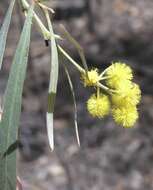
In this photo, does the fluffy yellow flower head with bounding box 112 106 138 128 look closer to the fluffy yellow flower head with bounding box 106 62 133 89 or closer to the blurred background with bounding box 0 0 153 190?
the fluffy yellow flower head with bounding box 106 62 133 89

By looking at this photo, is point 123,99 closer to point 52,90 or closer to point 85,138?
point 52,90

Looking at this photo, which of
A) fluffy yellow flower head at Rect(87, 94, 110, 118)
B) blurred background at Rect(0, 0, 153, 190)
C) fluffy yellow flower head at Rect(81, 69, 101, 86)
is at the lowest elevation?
fluffy yellow flower head at Rect(87, 94, 110, 118)

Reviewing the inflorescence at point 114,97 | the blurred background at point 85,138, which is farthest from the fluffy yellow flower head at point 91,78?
the blurred background at point 85,138

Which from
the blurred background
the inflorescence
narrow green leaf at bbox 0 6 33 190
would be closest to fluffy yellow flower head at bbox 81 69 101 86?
Result: the inflorescence

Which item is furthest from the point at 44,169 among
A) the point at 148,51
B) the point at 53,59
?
the point at 53,59

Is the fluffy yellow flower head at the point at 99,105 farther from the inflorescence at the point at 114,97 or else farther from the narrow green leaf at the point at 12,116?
the narrow green leaf at the point at 12,116

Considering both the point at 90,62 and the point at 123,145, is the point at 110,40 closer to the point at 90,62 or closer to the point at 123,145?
the point at 90,62

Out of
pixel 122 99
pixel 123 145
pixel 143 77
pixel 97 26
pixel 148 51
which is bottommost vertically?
pixel 122 99
